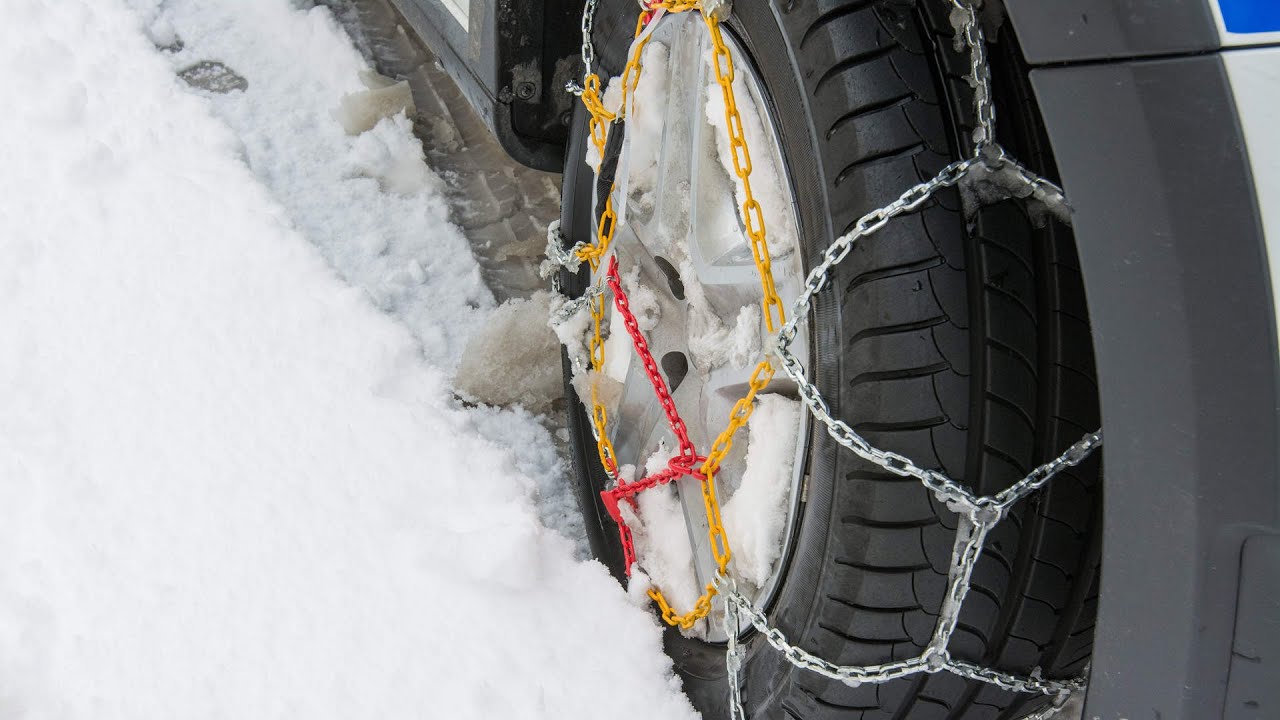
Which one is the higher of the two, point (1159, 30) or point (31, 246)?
point (1159, 30)

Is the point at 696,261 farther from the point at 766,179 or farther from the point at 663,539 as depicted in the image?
the point at 663,539

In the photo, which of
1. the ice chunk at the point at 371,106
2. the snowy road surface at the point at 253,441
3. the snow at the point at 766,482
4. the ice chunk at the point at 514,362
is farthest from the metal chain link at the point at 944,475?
the ice chunk at the point at 371,106

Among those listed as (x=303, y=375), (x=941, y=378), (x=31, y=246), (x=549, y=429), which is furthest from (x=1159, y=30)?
(x=31, y=246)

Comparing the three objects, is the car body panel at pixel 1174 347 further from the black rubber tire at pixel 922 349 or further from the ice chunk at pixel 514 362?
the ice chunk at pixel 514 362

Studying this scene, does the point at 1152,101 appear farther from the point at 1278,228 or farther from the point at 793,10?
the point at 793,10

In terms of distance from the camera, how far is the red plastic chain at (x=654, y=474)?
1544 millimetres

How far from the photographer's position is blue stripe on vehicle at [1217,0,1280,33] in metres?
0.76

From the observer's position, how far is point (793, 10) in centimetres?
114

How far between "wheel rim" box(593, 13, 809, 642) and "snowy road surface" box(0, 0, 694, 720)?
0.31 metres

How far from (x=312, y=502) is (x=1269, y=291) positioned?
155cm

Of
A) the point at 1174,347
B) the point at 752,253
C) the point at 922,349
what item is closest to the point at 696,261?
the point at 752,253

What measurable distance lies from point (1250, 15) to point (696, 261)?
2.68 ft

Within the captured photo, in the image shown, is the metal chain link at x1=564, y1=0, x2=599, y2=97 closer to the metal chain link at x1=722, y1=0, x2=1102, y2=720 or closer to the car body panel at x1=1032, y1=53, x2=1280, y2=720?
the metal chain link at x1=722, y1=0, x2=1102, y2=720

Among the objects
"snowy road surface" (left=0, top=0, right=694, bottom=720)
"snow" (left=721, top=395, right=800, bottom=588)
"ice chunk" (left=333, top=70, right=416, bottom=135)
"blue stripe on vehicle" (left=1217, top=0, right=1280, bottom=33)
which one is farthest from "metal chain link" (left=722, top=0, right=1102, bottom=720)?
"ice chunk" (left=333, top=70, right=416, bottom=135)
